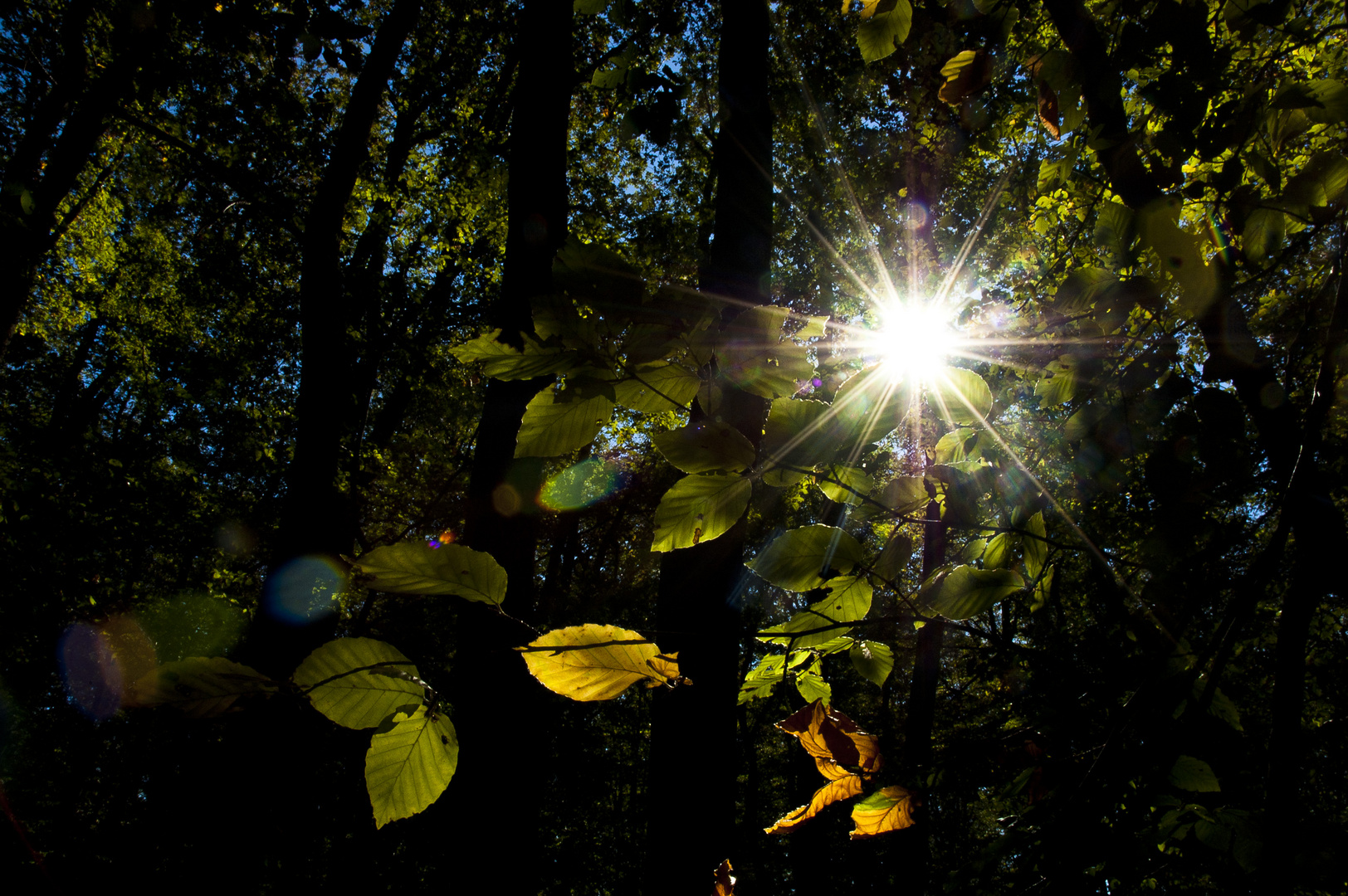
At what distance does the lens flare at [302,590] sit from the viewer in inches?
178

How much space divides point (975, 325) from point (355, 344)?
810 centimetres

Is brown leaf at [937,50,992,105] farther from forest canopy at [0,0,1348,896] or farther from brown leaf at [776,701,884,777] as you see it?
brown leaf at [776,701,884,777]

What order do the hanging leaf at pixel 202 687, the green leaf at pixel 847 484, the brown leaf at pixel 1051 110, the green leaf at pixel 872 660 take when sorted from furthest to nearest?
the brown leaf at pixel 1051 110 < the green leaf at pixel 872 660 < the green leaf at pixel 847 484 < the hanging leaf at pixel 202 687

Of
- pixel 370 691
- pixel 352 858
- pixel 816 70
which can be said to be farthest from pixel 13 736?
pixel 816 70

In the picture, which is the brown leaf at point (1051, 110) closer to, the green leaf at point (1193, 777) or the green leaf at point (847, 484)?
the green leaf at point (847, 484)

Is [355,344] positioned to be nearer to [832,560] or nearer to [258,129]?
[258,129]

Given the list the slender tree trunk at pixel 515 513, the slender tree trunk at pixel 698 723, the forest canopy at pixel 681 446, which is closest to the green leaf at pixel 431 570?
the forest canopy at pixel 681 446

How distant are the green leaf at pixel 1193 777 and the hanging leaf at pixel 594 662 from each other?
0.86m

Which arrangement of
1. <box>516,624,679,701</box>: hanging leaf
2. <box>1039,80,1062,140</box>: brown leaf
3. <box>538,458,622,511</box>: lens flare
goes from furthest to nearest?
<box>538,458,622,511</box>: lens flare
<box>1039,80,1062,140</box>: brown leaf
<box>516,624,679,701</box>: hanging leaf

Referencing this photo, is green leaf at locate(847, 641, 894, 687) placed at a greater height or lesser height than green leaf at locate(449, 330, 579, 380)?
lesser

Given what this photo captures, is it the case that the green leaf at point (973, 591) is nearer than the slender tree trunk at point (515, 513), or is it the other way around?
the green leaf at point (973, 591)

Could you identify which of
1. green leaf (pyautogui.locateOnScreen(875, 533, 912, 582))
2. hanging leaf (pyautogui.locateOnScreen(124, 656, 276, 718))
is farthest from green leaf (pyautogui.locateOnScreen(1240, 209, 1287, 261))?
hanging leaf (pyautogui.locateOnScreen(124, 656, 276, 718))

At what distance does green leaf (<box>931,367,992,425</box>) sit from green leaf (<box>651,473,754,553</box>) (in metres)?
0.37

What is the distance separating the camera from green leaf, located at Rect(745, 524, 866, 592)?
793 mm
